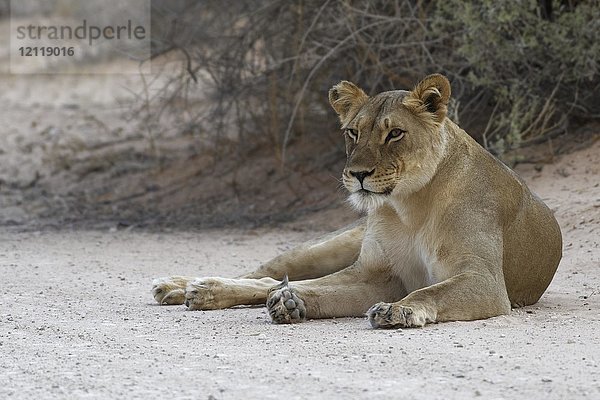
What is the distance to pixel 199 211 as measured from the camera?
10.6 m

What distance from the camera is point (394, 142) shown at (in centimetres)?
538

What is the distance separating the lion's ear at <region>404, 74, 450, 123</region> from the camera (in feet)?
17.9

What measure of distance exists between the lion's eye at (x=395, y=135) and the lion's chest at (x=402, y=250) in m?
0.40

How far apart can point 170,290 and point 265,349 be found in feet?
5.52

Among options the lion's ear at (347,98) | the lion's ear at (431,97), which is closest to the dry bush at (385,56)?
the lion's ear at (347,98)

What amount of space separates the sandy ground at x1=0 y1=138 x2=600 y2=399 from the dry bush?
1992 millimetres

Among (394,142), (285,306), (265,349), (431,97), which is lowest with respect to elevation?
(265,349)

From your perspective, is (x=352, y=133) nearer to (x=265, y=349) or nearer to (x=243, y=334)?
(x=243, y=334)

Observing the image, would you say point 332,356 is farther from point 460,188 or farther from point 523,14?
point 523,14

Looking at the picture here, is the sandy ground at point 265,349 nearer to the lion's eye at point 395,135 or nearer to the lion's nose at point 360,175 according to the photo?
the lion's nose at point 360,175

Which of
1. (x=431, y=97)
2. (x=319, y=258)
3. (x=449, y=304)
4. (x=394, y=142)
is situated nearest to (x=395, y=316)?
(x=449, y=304)

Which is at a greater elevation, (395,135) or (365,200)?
(395,135)

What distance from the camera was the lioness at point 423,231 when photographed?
522 cm

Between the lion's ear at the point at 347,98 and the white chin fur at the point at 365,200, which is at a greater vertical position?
the lion's ear at the point at 347,98
